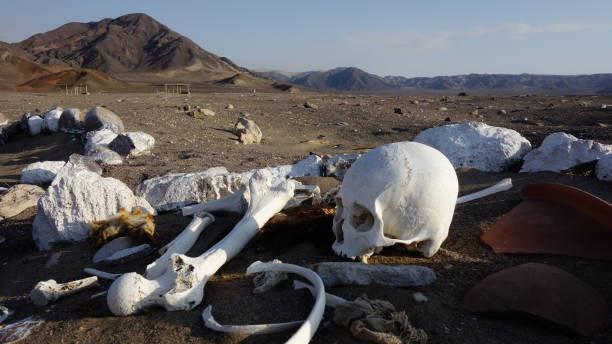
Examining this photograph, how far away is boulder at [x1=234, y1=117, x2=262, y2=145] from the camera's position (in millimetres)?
10200

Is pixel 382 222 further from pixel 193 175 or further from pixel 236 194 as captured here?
pixel 193 175

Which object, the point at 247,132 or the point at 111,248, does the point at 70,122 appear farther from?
the point at 111,248

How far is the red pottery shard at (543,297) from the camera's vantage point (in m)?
2.64

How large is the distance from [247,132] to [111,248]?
6451 millimetres

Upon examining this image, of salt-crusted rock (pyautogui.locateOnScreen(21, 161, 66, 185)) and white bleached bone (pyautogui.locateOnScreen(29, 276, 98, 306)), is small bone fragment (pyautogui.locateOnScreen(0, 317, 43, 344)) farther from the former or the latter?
salt-crusted rock (pyautogui.locateOnScreen(21, 161, 66, 185))

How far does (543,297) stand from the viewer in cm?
272

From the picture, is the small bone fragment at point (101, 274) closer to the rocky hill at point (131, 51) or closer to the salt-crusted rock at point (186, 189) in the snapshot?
the salt-crusted rock at point (186, 189)

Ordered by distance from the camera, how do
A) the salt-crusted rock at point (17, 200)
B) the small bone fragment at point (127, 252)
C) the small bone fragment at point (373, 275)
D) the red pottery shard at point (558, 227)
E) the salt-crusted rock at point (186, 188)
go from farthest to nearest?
1. the salt-crusted rock at point (17, 200)
2. the salt-crusted rock at point (186, 188)
3. the small bone fragment at point (127, 252)
4. the red pottery shard at point (558, 227)
5. the small bone fragment at point (373, 275)

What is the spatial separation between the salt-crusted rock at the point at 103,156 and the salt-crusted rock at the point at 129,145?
21cm

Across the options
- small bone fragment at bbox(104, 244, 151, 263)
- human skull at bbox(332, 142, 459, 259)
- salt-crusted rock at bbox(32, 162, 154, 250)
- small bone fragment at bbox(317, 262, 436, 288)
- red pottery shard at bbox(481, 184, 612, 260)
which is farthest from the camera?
salt-crusted rock at bbox(32, 162, 154, 250)

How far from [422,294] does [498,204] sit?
2266 mm

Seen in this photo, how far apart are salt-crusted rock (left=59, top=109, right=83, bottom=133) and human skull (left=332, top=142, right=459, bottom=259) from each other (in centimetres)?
899

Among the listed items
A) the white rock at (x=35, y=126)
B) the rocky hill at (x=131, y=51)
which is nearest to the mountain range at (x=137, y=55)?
the rocky hill at (x=131, y=51)

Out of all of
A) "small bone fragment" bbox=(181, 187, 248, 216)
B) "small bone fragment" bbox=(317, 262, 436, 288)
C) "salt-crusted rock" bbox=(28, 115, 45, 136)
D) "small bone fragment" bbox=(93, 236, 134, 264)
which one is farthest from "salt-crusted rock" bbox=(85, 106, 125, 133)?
"small bone fragment" bbox=(317, 262, 436, 288)
